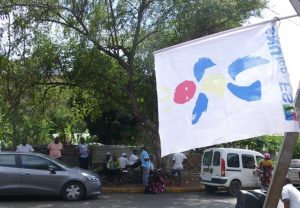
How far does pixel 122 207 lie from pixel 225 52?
1072 cm

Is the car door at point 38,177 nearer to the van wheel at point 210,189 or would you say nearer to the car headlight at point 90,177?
the car headlight at point 90,177

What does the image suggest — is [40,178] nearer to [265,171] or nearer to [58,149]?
[58,149]

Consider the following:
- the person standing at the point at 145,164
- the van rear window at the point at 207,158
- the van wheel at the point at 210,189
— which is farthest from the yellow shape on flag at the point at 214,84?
the van wheel at the point at 210,189

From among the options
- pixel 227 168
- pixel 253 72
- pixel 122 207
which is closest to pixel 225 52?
pixel 253 72

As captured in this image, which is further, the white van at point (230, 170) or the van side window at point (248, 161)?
the van side window at point (248, 161)

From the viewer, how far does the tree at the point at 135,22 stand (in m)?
18.8

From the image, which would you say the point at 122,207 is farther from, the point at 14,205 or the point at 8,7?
the point at 8,7

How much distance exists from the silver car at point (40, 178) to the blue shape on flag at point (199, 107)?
37.9ft

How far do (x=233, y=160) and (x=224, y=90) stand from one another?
14744 millimetres

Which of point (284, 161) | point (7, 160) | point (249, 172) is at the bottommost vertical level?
point (284, 161)

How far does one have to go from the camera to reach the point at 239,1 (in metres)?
19.2

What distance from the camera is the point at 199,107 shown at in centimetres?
452

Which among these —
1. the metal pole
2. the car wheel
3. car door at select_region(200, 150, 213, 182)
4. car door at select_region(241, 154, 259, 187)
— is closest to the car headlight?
the car wheel

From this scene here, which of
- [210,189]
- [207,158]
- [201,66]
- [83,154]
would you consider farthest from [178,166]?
[201,66]
